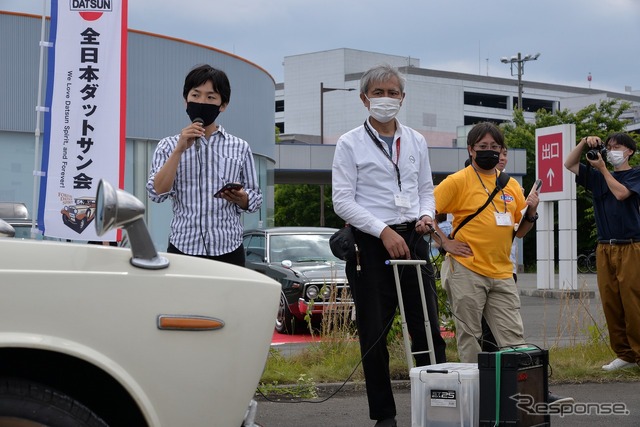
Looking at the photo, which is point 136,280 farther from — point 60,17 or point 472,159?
point 60,17

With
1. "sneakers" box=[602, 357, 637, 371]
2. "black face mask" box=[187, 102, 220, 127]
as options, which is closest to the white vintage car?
"black face mask" box=[187, 102, 220, 127]

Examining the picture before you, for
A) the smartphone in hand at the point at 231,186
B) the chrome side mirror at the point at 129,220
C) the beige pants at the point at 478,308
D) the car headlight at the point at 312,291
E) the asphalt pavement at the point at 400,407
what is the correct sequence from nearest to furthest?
the chrome side mirror at the point at 129,220
the smartphone in hand at the point at 231,186
the beige pants at the point at 478,308
the asphalt pavement at the point at 400,407
the car headlight at the point at 312,291

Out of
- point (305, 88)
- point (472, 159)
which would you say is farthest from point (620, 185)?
point (305, 88)

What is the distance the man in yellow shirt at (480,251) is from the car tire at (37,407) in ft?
11.8

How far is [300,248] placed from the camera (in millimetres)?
14508

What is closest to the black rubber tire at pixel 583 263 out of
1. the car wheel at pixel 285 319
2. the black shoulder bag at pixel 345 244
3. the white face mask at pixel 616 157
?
the car wheel at pixel 285 319

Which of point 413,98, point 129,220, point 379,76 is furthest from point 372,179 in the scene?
point 413,98

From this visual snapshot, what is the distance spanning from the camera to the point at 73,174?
8438 mm

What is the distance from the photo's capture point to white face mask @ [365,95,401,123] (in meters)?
5.60

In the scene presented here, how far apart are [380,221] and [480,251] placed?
1216mm

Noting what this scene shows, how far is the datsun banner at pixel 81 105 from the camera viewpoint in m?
8.44

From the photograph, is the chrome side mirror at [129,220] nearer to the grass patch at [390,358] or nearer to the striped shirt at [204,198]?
the striped shirt at [204,198]

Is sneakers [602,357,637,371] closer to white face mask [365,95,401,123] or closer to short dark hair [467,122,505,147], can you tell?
short dark hair [467,122,505,147]

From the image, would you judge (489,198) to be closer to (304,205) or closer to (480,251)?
(480,251)
